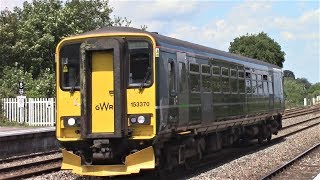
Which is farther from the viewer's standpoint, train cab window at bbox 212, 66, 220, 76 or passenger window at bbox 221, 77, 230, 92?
passenger window at bbox 221, 77, 230, 92

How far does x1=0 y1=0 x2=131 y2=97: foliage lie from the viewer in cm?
3344

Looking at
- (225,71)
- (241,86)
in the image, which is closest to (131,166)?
(225,71)

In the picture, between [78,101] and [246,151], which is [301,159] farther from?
[78,101]

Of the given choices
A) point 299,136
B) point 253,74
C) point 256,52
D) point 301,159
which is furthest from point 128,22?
point 256,52

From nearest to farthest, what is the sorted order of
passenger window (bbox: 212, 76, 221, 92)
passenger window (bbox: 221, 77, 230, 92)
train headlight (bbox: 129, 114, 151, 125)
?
train headlight (bbox: 129, 114, 151, 125)
passenger window (bbox: 212, 76, 221, 92)
passenger window (bbox: 221, 77, 230, 92)

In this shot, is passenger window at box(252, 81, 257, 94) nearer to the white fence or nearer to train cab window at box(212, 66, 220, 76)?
train cab window at box(212, 66, 220, 76)

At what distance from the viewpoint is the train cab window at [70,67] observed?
11438 mm

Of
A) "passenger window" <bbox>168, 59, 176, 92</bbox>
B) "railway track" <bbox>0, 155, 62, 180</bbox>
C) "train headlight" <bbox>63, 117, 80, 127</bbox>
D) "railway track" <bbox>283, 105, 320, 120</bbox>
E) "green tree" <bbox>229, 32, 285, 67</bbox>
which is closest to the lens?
"train headlight" <bbox>63, 117, 80, 127</bbox>

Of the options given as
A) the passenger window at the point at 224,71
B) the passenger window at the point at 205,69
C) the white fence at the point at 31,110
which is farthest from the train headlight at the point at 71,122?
the white fence at the point at 31,110

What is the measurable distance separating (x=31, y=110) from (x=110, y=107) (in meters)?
18.1

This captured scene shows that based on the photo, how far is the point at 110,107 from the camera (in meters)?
11.0

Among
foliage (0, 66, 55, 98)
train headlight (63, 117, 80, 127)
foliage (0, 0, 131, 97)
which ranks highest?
foliage (0, 0, 131, 97)

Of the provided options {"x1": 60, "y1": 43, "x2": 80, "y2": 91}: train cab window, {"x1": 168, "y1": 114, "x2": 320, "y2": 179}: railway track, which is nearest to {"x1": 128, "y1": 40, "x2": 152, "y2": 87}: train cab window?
{"x1": 60, "y1": 43, "x2": 80, "y2": 91}: train cab window

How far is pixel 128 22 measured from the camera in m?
44.2
